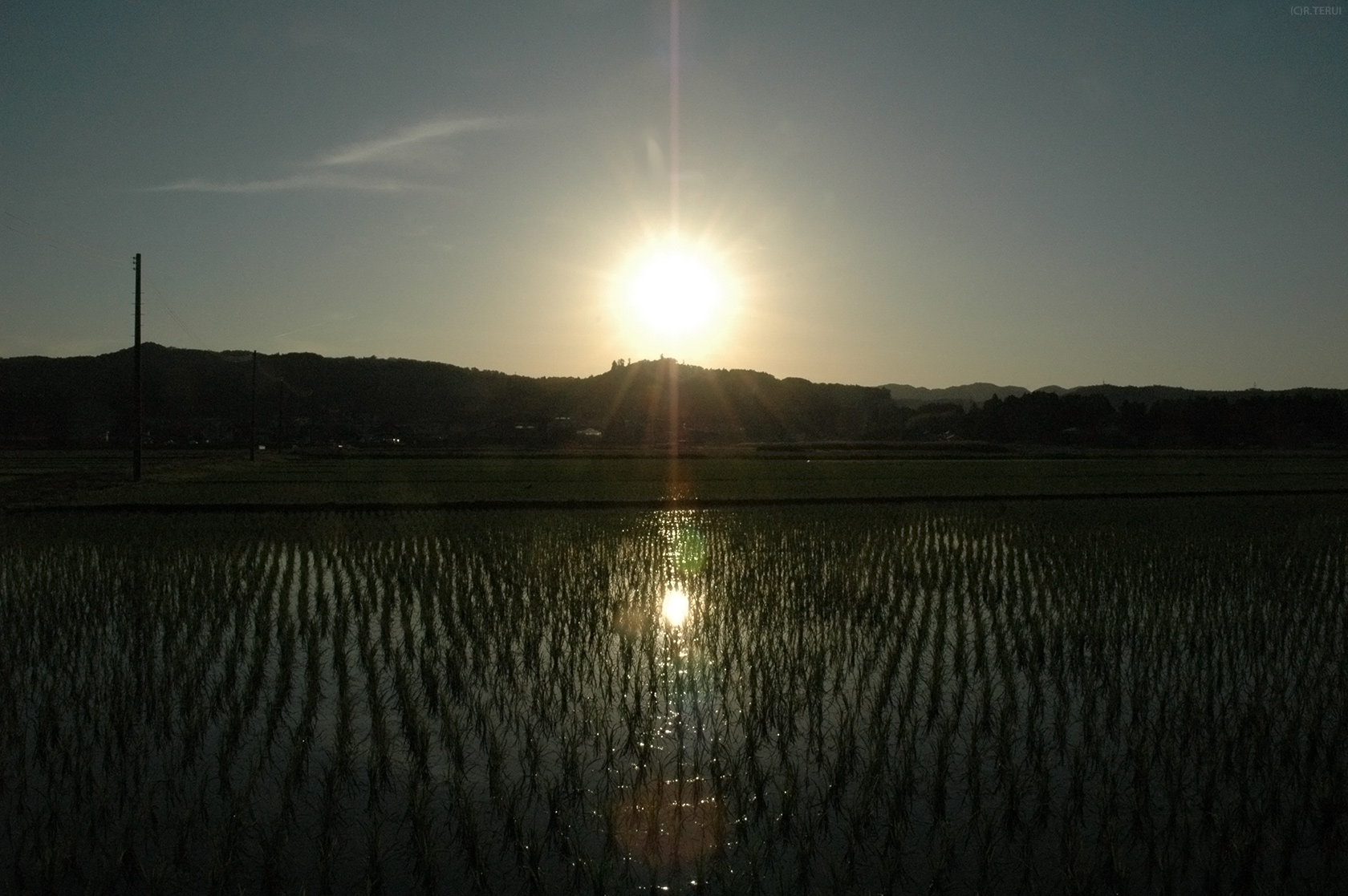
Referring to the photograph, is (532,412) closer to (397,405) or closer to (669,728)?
(397,405)

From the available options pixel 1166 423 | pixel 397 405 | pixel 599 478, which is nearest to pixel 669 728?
pixel 599 478

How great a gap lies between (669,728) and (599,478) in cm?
2183

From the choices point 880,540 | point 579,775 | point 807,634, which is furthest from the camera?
point 880,540

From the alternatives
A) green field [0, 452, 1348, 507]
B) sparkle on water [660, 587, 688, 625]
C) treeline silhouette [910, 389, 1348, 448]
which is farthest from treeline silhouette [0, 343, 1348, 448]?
sparkle on water [660, 587, 688, 625]

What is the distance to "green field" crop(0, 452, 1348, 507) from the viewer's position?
2108cm

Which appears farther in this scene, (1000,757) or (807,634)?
(807,634)

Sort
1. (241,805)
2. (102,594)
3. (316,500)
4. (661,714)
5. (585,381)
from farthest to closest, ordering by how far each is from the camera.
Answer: (585,381) < (316,500) < (102,594) < (661,714) < (241,805)

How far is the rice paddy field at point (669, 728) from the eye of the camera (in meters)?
3.93

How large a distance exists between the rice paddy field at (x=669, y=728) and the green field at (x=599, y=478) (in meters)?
9.62

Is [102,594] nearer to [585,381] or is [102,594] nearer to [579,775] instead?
[579,775]

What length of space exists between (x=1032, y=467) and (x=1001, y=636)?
93.9ft

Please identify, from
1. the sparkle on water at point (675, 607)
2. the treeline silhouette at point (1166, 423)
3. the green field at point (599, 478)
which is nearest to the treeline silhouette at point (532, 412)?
the treeline silhouette at point (1166, 423)

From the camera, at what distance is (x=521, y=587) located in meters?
10.0

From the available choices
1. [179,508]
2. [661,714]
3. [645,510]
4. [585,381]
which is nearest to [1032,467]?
[645,510]
